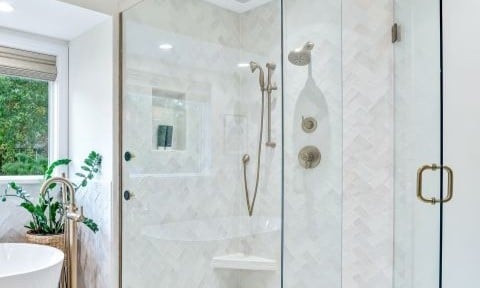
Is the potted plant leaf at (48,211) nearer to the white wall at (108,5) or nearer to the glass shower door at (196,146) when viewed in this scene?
the glass shower door at (196,146)

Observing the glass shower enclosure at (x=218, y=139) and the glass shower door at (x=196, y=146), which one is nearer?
the glass shower enclosure at (x=218, y=139)

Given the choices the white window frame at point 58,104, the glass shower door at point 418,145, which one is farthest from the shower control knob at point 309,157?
the white window frame at point 58,104

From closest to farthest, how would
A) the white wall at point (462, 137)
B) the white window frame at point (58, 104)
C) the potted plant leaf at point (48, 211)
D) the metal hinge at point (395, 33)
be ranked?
the white wall at point (462, 137) → the metal hinge at point (395, 33) → the potted plant leaf at point (48, 211) → the white window frame at point (58, 104)

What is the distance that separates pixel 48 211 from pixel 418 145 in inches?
87.1

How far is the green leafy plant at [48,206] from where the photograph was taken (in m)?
2.29

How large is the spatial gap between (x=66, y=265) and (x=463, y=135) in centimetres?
231

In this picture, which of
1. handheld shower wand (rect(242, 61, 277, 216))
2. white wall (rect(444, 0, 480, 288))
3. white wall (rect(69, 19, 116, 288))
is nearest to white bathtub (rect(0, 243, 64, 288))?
white wall (rect(69, 19, 116, 288))

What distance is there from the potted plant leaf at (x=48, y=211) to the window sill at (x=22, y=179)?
0.05 metres

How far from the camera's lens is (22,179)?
8.20 ft

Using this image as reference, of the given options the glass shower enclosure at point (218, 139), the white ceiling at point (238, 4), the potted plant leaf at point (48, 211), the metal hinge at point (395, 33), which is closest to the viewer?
the metal hinge at point (395, 33)

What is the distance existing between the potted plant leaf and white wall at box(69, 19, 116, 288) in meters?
0.07

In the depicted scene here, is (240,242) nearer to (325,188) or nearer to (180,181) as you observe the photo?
(180,181)

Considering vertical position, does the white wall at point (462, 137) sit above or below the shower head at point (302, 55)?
below

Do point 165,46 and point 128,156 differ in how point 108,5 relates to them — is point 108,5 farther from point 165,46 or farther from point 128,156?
point 128,156
